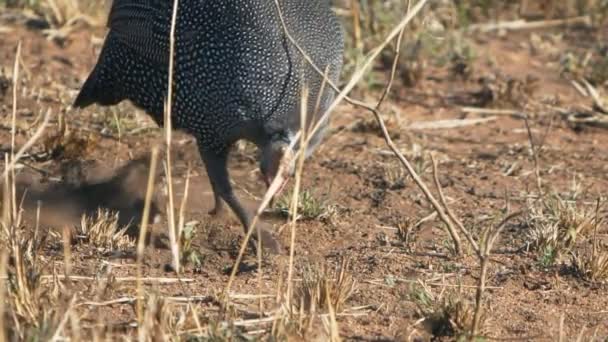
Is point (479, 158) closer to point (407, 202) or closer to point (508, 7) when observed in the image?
point (407, 202)

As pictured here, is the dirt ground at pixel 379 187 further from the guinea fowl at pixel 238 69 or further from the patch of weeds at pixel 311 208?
the guinea fowl at pixel 238 69

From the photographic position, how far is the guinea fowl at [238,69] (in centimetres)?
412

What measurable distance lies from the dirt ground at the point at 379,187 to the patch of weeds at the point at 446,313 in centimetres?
2

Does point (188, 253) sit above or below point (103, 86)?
below

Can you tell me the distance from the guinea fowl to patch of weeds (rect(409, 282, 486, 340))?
32.0 inches

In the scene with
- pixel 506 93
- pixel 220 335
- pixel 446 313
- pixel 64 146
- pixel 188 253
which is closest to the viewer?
pixel 220 335

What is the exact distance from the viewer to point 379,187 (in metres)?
4.84

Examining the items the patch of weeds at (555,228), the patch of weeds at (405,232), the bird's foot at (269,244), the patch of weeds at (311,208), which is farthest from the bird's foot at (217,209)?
the patch of weeds at (555,228)

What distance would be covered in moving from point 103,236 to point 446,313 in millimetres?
1317

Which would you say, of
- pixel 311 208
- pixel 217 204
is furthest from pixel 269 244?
pixel 217 204

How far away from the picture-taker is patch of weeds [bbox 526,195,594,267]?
3918 millimetres

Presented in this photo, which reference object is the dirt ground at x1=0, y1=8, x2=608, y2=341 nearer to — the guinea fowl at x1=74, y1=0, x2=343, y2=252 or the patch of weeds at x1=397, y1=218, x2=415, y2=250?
the patch of weeds at x1=397, y1=218, x2=415, y2=250

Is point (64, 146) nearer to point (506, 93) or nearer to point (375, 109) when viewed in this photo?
point (375, 109)

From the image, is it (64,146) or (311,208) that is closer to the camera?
(311,208)
